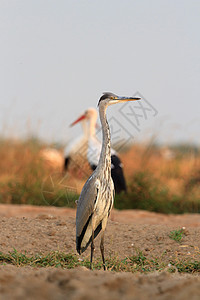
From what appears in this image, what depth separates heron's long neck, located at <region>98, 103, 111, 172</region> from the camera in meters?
4.32

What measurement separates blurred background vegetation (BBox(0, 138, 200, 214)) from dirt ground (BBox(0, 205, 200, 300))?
1.42 metres

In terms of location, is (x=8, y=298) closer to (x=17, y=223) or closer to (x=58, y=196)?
(x=17, y=223)

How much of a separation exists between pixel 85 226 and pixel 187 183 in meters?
7.27

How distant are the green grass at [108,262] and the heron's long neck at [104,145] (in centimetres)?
93

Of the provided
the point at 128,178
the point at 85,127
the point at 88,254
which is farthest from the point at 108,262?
the point at 85,127

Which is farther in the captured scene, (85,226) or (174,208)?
(174,208)

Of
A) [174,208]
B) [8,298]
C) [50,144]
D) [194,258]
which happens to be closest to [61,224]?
[194,258]

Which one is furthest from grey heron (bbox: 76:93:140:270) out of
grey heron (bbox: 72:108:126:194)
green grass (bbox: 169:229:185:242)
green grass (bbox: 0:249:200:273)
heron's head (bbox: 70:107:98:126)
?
heron's head (bbox: 70:107:98:126)

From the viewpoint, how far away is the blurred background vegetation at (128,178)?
31.5 ft

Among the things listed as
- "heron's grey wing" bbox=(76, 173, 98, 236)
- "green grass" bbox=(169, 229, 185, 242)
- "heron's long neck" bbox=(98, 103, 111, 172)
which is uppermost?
"heron's long neck" bbox=(98, 103, 111, 172)

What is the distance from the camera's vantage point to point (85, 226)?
4.47 metres

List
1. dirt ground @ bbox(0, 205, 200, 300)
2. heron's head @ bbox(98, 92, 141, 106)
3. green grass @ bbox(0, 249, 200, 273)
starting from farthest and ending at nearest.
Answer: heron's head @ bbox(98, 92, 141, 106) → green grass @ bbox(0, 249, 200, 273) → dirt ground @ bbox(0, 205, 200, 300)

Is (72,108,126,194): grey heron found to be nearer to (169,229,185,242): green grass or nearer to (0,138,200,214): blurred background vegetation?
(0,138,200,214): blurred background vegetation

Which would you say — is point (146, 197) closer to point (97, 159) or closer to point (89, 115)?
point (89, 115)
